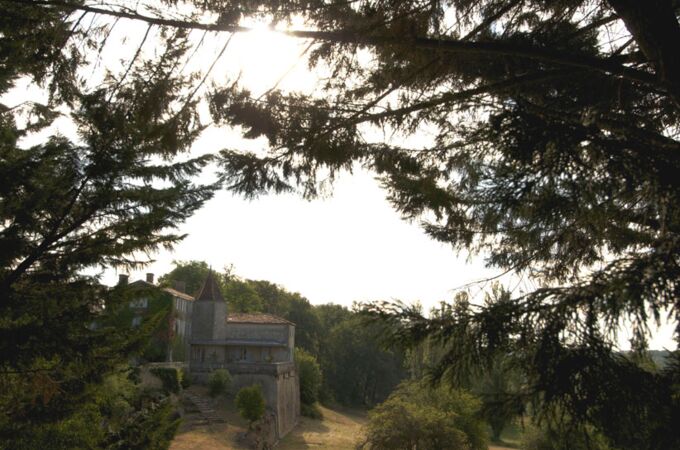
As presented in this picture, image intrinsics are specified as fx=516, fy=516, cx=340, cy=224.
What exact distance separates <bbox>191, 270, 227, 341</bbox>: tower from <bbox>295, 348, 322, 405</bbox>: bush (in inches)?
282

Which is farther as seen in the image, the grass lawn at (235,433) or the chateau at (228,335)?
the chateau at (228,335)

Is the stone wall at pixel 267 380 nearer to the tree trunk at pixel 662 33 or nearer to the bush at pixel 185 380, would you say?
the bush at pixel 185 380

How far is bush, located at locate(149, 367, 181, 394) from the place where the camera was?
27.5 metres

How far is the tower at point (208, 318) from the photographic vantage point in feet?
126

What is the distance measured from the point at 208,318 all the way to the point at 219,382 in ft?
28.3

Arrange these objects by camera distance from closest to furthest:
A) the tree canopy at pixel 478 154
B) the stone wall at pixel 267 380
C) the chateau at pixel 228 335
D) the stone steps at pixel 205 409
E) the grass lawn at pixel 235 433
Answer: the tree canopy at pixel 478 154 < the grass lawn at pixel 235 433 < the stone steps at pixel 205 409 < the stone wall at pixel 267 380 < the chateau at pixel 228 335

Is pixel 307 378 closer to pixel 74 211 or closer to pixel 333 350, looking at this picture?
pixel 333 350

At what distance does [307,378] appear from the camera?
140 ft

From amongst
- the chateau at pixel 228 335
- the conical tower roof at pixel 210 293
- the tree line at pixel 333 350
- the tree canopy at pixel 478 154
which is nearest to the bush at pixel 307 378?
the chateau at pixel 228 335

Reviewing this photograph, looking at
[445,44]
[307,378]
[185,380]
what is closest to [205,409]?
[185,380]

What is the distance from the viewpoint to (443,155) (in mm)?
6250

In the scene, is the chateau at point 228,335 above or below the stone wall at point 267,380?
above

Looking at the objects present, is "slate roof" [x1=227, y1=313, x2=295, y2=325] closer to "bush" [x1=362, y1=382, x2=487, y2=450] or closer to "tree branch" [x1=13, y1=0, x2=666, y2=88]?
"bush" [x1=362, y1=382, x2=487, y2=450]

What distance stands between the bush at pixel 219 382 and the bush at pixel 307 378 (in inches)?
446
